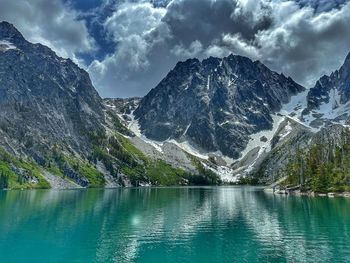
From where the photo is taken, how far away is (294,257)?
5500 centimetres

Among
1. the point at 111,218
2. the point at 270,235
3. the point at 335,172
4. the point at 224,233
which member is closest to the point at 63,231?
the point at 111,218

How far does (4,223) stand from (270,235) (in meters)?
57.8

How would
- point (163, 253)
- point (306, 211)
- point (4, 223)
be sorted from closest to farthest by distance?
point (163, 253) → point (4, 223) → point (306, 211)

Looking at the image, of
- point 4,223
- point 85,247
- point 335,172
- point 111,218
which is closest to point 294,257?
point 85,247

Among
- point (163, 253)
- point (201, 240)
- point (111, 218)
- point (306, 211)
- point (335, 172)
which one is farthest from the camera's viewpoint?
point (335, 172)

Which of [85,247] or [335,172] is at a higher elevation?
[335,172]

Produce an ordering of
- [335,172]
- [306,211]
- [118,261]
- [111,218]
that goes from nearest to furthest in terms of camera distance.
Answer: [118,261], [111,218], [306,211], [335,172]

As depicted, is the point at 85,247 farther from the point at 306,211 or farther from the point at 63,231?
the point at 306,211

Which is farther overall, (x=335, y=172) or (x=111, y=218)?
(x=335, y=172)

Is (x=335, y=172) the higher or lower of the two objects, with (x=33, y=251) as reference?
higher

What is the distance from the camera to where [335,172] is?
595 ft

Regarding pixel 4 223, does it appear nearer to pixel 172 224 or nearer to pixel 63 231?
pixel 63 231

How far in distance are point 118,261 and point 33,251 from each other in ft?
48.4

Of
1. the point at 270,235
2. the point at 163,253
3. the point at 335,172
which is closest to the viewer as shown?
the point at 163,253
